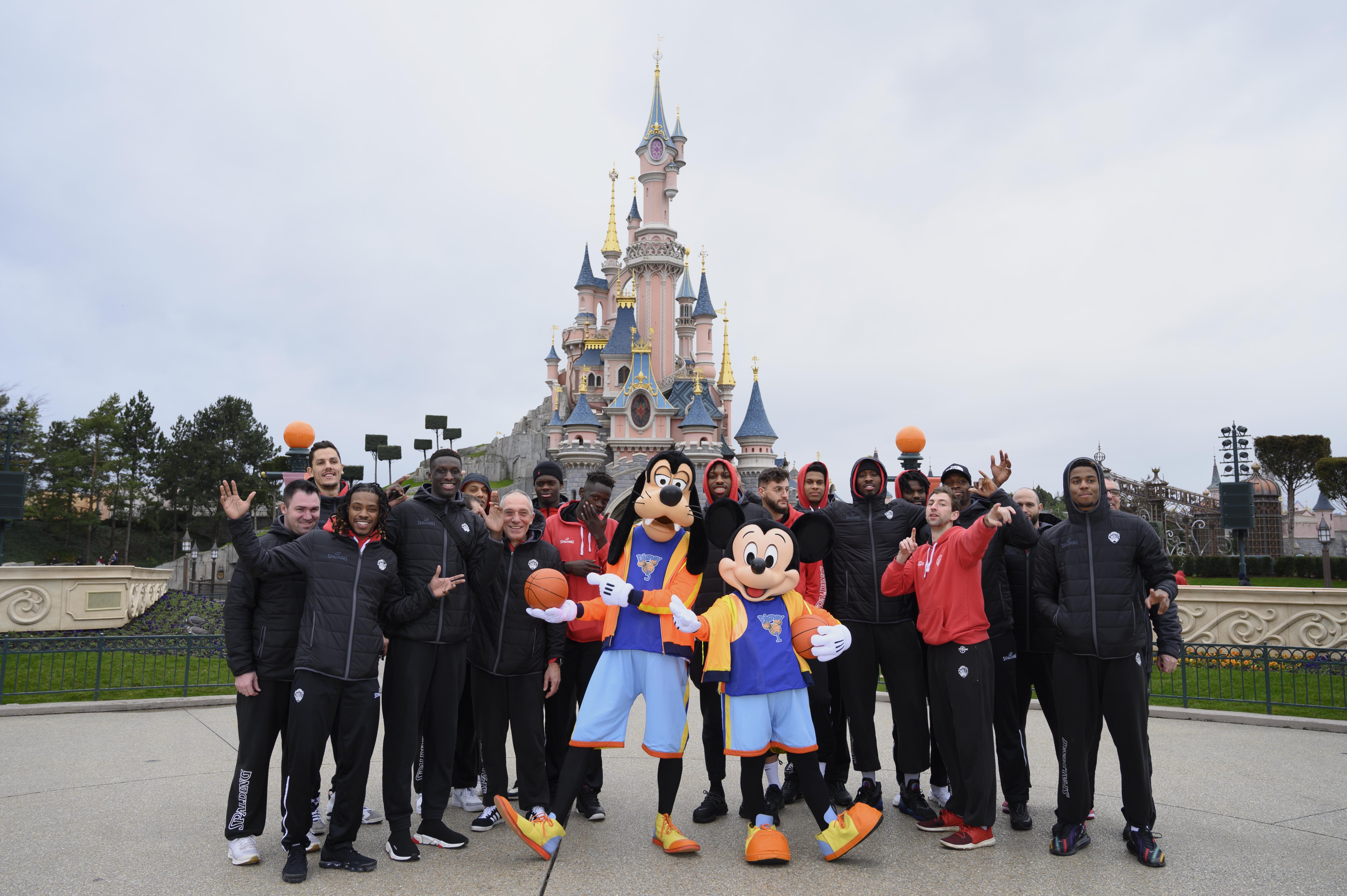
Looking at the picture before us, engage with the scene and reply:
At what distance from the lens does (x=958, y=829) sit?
17.2 feet

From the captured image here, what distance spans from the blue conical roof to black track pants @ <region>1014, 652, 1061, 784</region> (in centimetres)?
4743

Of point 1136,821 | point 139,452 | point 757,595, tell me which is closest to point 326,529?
point 757,595

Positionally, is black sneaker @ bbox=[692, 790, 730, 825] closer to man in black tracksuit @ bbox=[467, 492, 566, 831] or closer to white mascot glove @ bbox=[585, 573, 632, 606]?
man in black tracksuit @ bbox=[467, 492, 566, 831]

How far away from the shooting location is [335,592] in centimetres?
486

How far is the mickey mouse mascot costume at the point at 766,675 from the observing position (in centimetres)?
482

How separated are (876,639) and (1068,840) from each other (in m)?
1.72

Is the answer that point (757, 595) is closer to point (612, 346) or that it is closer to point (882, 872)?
point (882, 872)

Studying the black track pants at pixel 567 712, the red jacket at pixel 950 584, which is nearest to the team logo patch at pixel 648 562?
the black track pants at pixel 567 712

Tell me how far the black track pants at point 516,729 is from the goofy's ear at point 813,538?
6.86ft

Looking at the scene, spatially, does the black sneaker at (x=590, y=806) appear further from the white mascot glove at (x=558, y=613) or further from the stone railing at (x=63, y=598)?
the stone railing at (x=63, y=598)

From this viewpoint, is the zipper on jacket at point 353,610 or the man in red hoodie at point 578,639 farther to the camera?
the man in red hoodie at point 578,639

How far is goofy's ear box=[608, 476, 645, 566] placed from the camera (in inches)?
215

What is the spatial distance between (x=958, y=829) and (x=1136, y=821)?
3.61 feet

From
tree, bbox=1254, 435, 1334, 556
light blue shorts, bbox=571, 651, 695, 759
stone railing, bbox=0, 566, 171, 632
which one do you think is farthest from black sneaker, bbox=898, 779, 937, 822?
tree, bbox=1254, 435, 1334, 556
